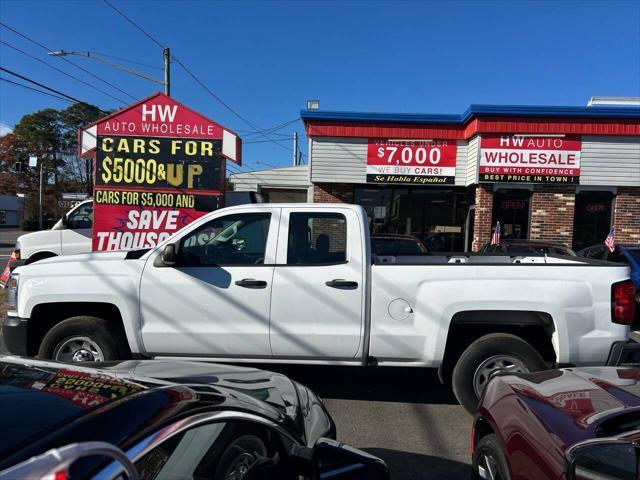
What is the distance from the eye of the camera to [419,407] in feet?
15.7

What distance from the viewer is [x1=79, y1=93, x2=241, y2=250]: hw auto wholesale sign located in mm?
8227

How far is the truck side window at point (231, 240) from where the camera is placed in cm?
460

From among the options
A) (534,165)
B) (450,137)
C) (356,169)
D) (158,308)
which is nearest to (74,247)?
(158,308)

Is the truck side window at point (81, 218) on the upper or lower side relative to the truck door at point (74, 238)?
upper

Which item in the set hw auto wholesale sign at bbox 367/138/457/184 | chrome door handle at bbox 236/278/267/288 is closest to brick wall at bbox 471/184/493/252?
hw auto wholesale sign at bbox 367/138/457/184

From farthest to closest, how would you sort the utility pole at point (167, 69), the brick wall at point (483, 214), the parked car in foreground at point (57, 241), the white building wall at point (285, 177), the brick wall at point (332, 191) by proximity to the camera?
the utility pole at point (167, 69) → the white building wall at point (285, 177) → the brick wall at point (332, 191) → the brick wall at point (483, 214) → the parked car in foreground at point (57, 241)

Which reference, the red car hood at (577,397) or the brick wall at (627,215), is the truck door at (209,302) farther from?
the brick wall at (627,215)

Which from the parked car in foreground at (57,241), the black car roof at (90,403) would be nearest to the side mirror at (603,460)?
the black car roof at (90,403)

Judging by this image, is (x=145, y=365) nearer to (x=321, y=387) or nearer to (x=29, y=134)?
(x=321, y=387)

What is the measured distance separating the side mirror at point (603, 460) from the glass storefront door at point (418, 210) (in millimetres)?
14142

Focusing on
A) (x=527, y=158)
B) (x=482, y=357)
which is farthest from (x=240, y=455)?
(x=527, y=158)

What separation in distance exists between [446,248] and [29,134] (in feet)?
222

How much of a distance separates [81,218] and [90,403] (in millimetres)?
10414

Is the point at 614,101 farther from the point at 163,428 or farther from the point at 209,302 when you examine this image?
the point at 163,428
